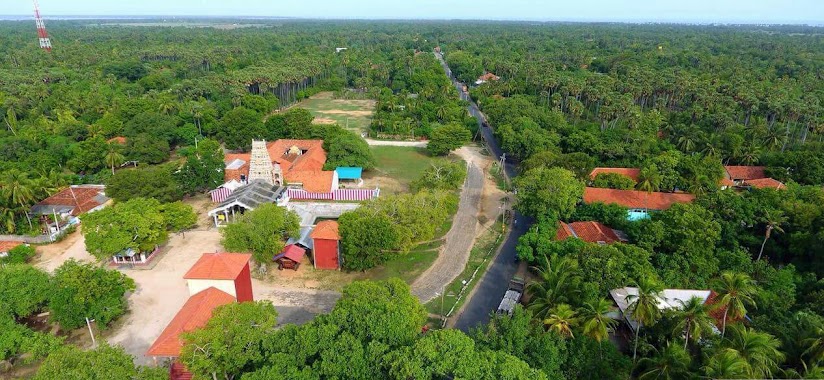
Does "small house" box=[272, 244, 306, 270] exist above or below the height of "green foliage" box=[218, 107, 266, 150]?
below

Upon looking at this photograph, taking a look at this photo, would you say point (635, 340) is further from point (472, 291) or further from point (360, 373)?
point (360, 373)

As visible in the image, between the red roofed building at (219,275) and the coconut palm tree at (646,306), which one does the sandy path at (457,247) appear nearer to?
the red roofed building at (219,275)

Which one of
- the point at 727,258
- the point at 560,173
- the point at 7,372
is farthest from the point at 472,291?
the point at 7,372

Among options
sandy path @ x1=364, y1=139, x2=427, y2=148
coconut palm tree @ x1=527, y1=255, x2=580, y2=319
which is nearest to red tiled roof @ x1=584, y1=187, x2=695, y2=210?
coconut palm tree @ x1=527, y1=255, x2=580, y2=319

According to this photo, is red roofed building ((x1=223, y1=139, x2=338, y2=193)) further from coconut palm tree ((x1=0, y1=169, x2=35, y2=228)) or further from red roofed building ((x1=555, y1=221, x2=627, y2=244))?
red roofed building ((x1=555, y1=221, x2=627, y2=244))

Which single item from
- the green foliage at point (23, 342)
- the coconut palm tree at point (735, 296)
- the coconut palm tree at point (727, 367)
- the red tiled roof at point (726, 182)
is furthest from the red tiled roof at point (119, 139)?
the red tiled roof at point (726, 182)

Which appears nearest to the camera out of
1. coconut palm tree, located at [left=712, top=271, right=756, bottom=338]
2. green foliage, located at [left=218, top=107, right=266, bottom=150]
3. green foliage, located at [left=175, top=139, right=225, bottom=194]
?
coconut palm tree, located at [left=712, top=271, right=756, bottom=338]

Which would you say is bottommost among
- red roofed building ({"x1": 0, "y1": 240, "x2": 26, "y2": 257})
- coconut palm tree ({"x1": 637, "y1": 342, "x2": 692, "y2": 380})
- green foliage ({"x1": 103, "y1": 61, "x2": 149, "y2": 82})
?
red roofed building ({"x1": 0, "y1": 240, "x2": 26, "y2": 257})
